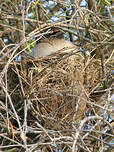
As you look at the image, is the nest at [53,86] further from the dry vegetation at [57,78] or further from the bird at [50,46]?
the bird at [50,46]

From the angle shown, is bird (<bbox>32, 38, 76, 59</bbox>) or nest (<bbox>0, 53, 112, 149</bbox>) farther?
bird (<bbox>32, 38, 76, 59</bbox>)

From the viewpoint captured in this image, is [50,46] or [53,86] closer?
[53,86]

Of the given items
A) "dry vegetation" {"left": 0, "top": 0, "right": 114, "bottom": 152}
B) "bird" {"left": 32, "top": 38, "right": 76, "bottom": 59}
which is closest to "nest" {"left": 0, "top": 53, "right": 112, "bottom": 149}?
"dry vegetation" {"left": 0, "top": 0, "right": 114, "bottom": 152}

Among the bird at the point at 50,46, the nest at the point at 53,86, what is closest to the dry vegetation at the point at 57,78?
the nest at the point at 53,86

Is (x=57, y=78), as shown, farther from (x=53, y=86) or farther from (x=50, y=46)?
(x=50, y=46)

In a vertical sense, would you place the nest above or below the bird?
below

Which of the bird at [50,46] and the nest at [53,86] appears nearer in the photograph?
the nest at [53,86]

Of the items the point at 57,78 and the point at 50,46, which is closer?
the point at 57,78

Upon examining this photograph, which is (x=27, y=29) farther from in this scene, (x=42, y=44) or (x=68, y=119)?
(x=68, y=119)

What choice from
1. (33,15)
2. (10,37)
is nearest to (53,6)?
(33,15)

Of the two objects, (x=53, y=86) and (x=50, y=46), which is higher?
(x=50, y=46)

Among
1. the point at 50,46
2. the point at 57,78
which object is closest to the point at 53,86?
the point at 57,78

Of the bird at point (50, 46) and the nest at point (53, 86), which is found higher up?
the bird at point (50, 46)

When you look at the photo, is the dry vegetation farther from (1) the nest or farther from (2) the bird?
(2) the bird
